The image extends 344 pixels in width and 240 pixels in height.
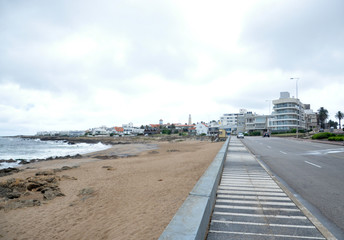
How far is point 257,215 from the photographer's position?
4707 mm

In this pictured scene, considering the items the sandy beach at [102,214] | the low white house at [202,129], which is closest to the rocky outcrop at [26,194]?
the sandy beach at [102,214]

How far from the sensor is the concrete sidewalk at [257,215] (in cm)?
386

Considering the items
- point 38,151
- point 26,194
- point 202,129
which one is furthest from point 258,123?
point 26,194

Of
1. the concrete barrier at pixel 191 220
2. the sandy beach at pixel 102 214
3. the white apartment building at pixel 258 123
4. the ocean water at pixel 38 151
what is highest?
the white apartment building at pixel 258 123

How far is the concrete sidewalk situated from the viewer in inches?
152

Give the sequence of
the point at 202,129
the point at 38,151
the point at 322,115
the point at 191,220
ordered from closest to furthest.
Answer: the point at 191,220 → the point at 38,151 → the point at 322,115 → the point at 202,129

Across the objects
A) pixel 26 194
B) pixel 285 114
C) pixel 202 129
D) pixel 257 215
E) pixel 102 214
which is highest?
pixel 285 114

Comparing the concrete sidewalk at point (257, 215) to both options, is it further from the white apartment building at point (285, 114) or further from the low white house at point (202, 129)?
the low white house at point (202, 129)

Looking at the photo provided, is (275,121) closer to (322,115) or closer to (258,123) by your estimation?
(258,123)

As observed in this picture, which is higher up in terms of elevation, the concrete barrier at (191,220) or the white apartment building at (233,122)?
the white apartment building at (233,122)

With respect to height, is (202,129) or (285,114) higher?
(285,114)

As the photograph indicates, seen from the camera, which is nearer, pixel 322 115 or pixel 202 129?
pixel 322 115

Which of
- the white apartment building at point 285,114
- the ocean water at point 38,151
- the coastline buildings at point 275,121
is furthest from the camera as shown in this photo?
the coastline buildings at point 275,121

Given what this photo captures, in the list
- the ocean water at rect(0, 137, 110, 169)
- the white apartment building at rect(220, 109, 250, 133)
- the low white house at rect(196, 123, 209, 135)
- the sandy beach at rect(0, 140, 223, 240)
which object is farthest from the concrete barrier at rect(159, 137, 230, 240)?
the white apartment building at rect(220, 109, 250, 133)
